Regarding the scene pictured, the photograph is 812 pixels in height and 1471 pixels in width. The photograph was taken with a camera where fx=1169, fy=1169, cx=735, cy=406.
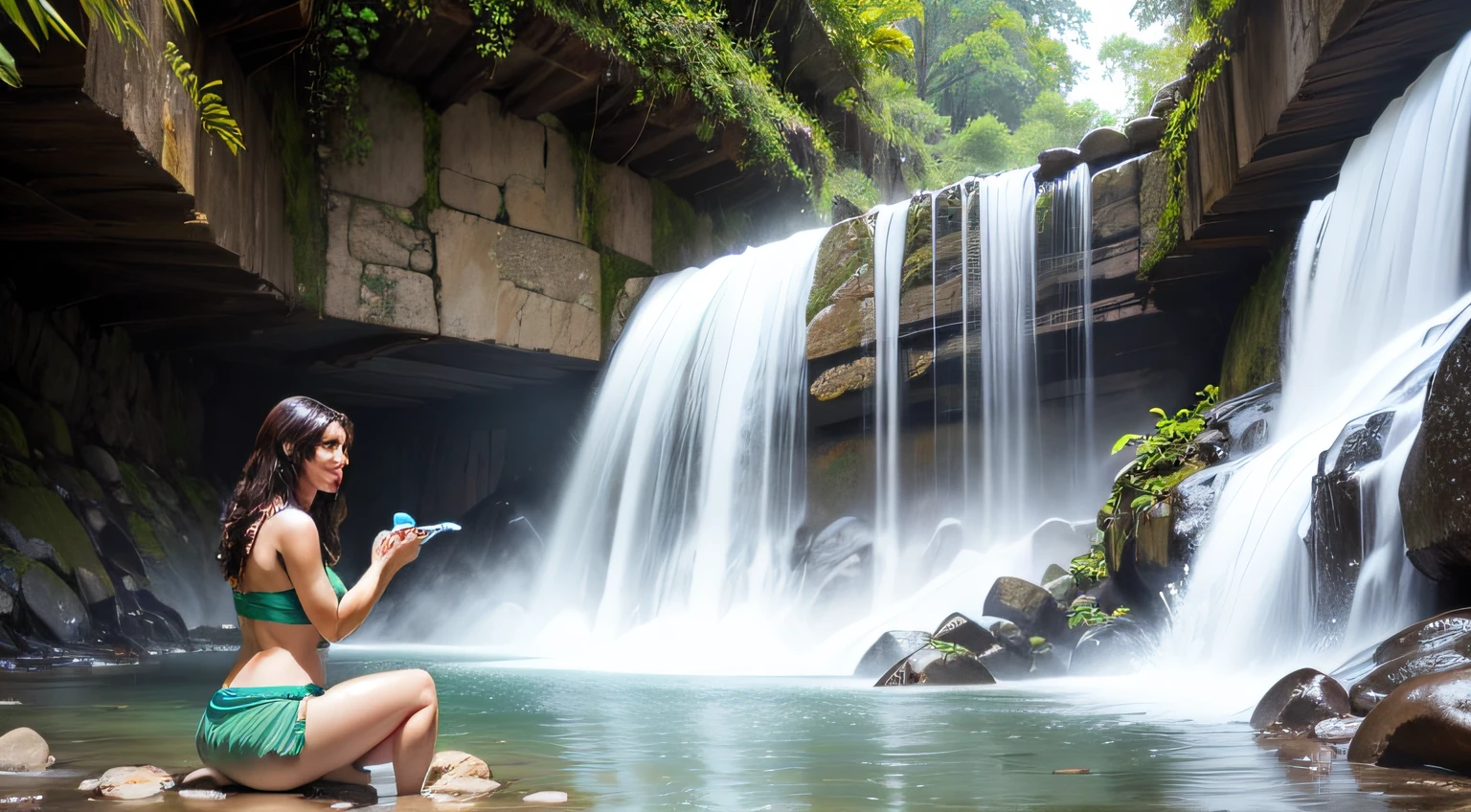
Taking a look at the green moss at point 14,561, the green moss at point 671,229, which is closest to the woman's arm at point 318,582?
the green moss at point 14,561

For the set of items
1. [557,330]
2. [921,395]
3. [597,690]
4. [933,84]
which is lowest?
[597,690]

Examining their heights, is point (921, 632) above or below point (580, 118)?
below

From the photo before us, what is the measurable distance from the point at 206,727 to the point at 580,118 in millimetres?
10547

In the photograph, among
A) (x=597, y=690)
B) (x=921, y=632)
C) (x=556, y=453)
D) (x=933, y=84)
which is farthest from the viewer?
(x=933, y=84)

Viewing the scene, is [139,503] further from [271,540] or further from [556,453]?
[271,540]

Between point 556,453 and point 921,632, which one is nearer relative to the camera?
point 921,632

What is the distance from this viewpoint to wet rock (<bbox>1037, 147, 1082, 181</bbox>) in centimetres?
1006

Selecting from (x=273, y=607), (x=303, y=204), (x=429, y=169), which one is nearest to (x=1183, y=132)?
(x=429, y=169)

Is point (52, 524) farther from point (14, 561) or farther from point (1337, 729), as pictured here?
point (1337, 729)

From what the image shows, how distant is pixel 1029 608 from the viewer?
7.46m

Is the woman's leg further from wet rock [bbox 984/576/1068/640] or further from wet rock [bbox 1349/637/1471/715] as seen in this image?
wet rock [bbox 984/576/1068/640]

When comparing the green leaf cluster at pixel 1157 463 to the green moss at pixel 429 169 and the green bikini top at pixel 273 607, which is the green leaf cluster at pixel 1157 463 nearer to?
the green bikini top at pixel 273 607

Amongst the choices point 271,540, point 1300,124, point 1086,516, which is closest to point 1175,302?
point 1086,516

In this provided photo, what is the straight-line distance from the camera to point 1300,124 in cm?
679
